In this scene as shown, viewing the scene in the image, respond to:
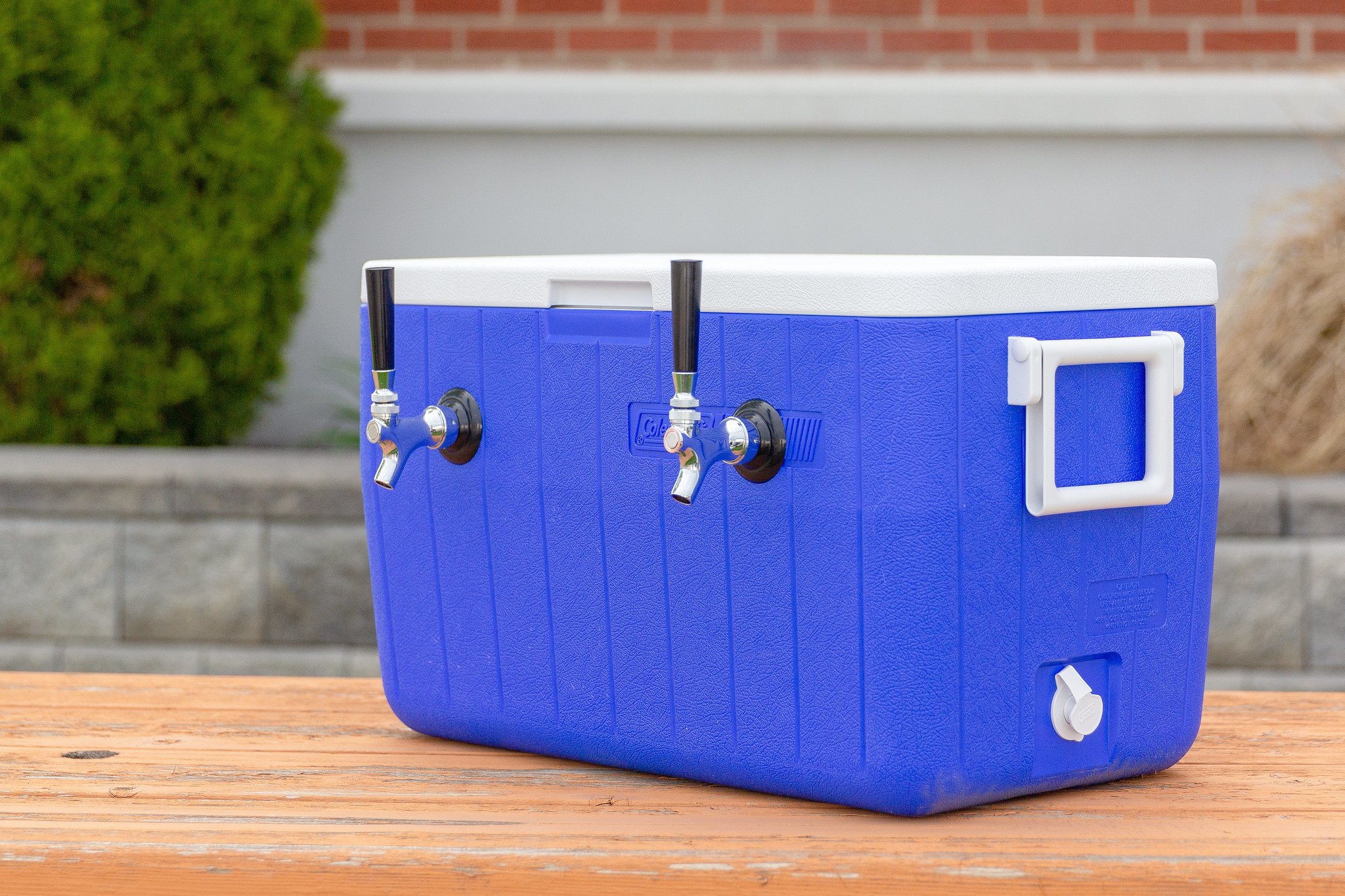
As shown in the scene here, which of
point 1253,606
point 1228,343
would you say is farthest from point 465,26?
point 1253,606

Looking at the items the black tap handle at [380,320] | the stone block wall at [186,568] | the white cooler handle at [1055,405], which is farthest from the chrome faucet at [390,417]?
the stone block wall at [186,568]

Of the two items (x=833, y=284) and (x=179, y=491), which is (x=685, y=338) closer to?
(x=833, y=284)

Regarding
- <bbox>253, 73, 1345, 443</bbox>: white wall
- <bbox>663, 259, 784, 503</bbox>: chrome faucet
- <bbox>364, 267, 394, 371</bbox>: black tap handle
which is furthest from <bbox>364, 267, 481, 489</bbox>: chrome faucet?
<bbox>253, 73, 1345, 443</bbox>: white wall

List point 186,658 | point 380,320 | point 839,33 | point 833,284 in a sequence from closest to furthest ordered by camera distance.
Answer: point 833,284 < point 380,320 < point 186,658 < point 839,33

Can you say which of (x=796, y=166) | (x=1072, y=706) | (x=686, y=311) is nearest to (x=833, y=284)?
(x=686, y=311)

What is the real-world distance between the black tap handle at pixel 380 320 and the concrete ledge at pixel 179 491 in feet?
5.45

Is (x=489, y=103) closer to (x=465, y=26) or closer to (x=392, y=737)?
(x=465, y=26)

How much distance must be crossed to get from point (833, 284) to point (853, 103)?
106 inches

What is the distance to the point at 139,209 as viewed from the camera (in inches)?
128

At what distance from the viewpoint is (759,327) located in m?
1.13

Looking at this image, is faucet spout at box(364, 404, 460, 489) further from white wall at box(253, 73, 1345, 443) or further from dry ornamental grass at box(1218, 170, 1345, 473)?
white wall at box(253, 73, 1345, 443)

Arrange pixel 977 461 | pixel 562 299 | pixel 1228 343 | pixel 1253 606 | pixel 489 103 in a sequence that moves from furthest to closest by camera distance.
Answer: pixel 489 103 → pixel 1228 343 → pixel 1253 606 → pixel 562 299 → pixel 977 461

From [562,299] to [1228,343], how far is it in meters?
2.21

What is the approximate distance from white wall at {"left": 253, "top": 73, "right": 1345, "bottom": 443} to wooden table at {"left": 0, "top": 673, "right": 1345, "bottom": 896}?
2.39 meters
